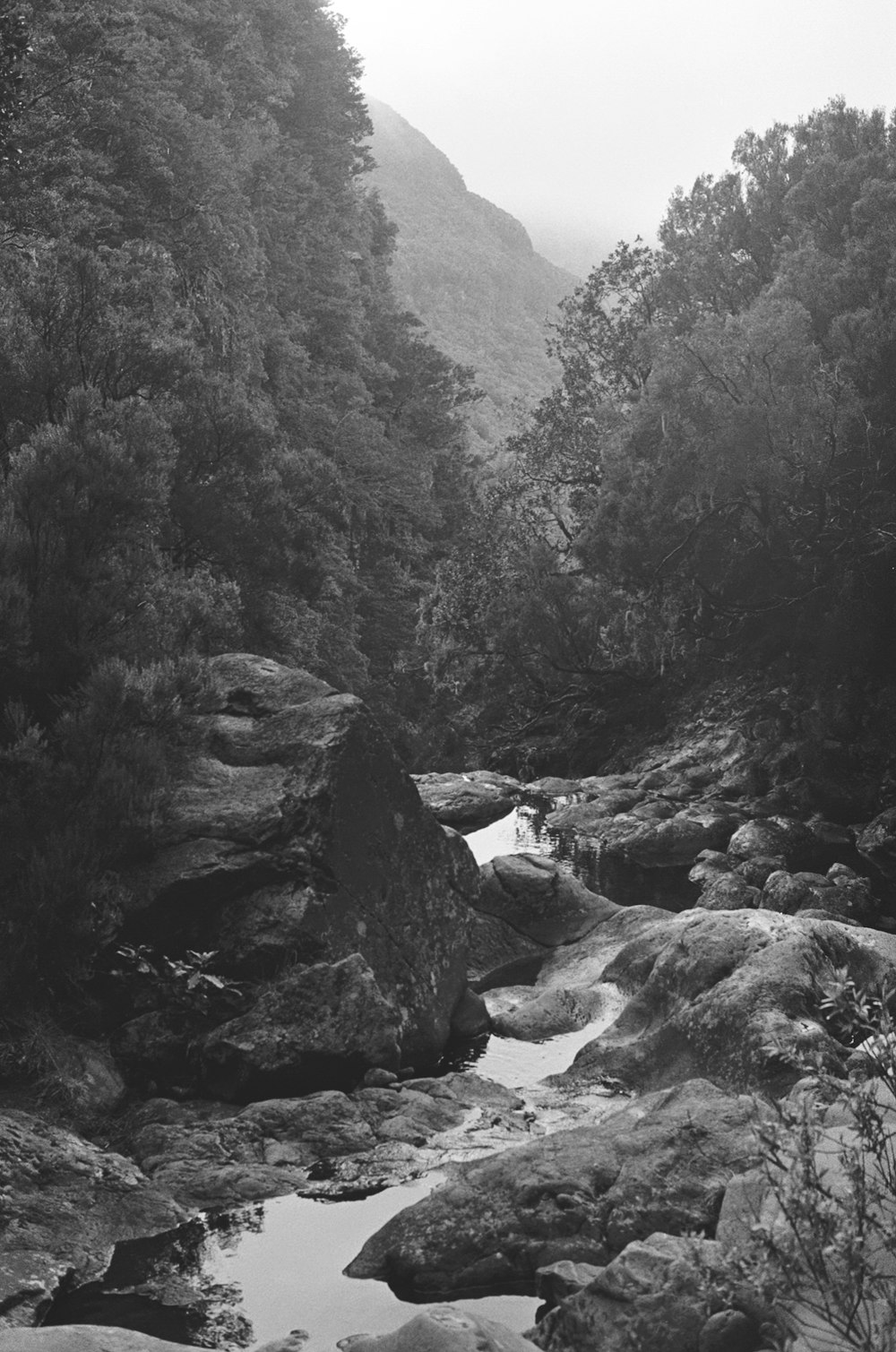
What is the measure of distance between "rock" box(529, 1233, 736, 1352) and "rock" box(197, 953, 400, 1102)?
12.2 feet

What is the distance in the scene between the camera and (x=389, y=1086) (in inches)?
361

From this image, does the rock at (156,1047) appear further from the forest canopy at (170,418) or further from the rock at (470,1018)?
the rock at (470,1018)

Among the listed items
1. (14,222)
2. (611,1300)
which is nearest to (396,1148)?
(611,1300)

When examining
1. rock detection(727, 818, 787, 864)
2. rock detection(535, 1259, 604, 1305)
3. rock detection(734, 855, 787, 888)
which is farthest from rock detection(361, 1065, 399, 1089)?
rock detection(727, 818, 787, 864)

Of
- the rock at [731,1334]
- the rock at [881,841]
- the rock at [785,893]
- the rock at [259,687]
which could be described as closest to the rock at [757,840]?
the rock at [881,841]

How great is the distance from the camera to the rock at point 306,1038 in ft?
28.7

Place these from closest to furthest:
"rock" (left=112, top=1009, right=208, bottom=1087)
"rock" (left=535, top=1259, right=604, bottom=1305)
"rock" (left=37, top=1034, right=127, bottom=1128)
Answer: "rock" (left=535, top=1259, right=604, bottom=1305)
"rock" (left=37, top=1034, right=127, bottom=1128)
"rock" (left=112, top=1009, right=208, bottom=1087)

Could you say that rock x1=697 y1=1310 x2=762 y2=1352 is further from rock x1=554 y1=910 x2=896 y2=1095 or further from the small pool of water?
rock x1=554 y1=910 x2=896 y2=1095

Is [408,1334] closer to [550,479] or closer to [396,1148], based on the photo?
[396,1148]

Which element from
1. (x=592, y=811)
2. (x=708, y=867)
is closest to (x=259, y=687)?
(x=708, y=867)

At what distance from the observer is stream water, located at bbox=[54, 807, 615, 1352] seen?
588cm

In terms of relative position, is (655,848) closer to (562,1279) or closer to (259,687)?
(259,687)

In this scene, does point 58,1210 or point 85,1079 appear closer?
point 58,1210

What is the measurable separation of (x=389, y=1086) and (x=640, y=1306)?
14.0ft
